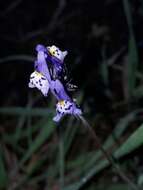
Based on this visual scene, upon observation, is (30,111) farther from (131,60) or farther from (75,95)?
(131,60)

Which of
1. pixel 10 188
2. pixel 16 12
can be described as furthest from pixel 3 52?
pixel 10 188

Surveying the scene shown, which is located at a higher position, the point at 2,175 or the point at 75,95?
the point at 75,95

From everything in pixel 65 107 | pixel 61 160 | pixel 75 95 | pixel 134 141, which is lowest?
pixel 134 141

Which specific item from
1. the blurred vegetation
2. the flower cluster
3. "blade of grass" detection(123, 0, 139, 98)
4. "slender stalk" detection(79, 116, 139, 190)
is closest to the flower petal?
the flower cluster

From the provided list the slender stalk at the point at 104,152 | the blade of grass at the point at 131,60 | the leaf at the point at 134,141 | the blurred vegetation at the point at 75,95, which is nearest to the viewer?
the slender stalk at the point at 104,152

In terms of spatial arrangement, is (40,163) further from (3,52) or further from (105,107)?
(3,52)

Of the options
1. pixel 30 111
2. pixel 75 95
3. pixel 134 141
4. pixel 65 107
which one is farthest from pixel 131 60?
pixel 65 107

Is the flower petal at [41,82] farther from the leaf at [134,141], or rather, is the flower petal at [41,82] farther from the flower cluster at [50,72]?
the leaf at [134,141]

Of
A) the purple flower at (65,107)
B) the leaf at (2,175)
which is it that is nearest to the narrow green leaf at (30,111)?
the leaf at (2,175)
